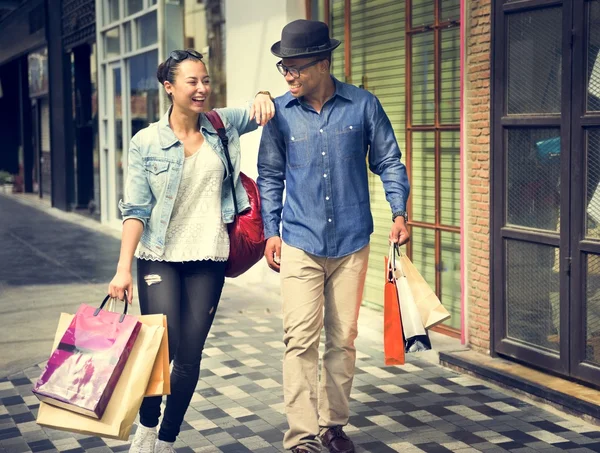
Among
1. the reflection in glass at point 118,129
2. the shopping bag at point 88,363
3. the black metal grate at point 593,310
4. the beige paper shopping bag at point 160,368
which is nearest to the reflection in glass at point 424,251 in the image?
the black metal grate at point 593,310

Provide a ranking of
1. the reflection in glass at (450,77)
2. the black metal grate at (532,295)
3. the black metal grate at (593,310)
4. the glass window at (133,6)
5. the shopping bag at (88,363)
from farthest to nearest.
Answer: the glass window at (133,6), the reflection in glass at (450,77), the black metal grate at (532,295), the black metal grate at (593,310), the shopping bag at (88,363)

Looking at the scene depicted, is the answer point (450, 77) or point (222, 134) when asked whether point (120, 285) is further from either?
point (450, 77)

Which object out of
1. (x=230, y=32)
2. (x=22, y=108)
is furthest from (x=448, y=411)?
(x=22, y=108)

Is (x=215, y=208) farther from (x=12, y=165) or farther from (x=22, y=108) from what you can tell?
(x=12, y=165)

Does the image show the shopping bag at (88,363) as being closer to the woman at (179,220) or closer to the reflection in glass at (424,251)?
the woman at (179,220)

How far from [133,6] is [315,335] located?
1198cm

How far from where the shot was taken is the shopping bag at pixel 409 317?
15.2 ft

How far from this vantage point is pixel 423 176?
7.90 m

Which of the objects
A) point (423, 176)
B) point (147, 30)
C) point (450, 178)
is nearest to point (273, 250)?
point (450, 178)

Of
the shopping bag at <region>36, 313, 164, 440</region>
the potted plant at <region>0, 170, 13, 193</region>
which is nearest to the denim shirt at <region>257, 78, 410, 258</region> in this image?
the shopping bag at <region>36, 313, 164, 440</region>

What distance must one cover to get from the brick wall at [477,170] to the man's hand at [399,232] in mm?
2166

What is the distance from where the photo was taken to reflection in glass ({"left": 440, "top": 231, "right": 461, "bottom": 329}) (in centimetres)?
756

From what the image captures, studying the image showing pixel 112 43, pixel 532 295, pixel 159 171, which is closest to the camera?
pixel 159 171

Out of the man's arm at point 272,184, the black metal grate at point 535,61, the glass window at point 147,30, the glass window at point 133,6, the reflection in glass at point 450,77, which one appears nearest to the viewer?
the man's arm at point 272,184
